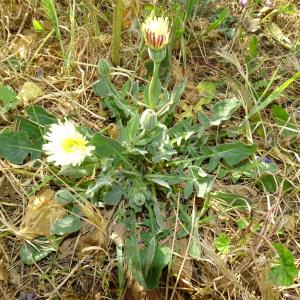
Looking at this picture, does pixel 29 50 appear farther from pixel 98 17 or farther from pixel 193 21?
pixel 193 21

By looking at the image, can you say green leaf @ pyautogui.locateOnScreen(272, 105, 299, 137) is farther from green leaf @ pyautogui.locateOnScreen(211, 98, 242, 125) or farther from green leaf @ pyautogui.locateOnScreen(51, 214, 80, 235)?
green leaf @ pyautogui.locateOnScreen(51, 214, 80, 235)

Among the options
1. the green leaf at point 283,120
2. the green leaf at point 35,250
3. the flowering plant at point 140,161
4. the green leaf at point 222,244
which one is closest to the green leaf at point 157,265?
the flowering plant at point 140,161

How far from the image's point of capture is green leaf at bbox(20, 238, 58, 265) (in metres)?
1.38

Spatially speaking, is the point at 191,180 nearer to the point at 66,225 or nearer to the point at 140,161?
the point at 140,161

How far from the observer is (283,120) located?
1.65m

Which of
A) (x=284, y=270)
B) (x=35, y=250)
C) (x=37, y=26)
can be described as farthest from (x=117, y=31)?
(x=284, y=270)

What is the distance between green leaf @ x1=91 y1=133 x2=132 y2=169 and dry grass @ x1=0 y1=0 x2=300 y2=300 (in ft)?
0.58

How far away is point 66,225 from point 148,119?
0.40 meters

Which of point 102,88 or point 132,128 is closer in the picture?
point 132,128

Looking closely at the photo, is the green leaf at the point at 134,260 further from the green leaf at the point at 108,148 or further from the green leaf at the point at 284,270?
the green leaf at the point at 284,270

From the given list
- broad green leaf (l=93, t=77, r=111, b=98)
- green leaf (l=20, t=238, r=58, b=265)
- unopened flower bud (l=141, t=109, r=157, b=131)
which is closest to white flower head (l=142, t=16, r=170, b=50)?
unopened flower bud (l=141, t=109, r=157, b=131)

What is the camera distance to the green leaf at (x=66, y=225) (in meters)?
1.40

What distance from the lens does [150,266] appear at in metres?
1.30

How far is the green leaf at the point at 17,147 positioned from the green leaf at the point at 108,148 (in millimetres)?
237
